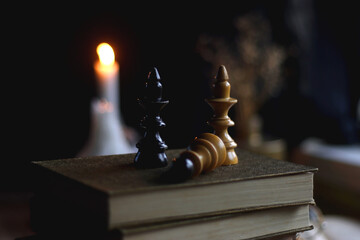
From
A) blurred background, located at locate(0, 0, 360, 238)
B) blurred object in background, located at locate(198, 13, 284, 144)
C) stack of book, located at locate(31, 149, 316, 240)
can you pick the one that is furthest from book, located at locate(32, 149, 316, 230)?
blurred object in background, located at locate(198, 13, 284, 144)

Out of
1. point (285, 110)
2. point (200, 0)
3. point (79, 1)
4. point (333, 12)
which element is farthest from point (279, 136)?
point (79, 1)

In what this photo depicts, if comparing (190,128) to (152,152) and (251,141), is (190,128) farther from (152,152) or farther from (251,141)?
(152,152)

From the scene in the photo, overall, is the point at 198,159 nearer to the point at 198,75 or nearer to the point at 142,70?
the point at 142,70

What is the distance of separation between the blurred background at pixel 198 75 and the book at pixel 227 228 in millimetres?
1700

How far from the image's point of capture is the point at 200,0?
2.74 metres

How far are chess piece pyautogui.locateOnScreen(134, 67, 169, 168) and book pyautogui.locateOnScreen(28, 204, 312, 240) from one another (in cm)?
12

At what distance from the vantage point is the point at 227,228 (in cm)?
55

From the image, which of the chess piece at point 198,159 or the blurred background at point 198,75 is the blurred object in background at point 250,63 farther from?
the chess piece at point 198,159

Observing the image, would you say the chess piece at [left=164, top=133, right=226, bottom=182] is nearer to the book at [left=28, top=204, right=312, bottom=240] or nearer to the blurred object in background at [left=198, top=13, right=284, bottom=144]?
the book at [left=28, top=204, right=312, bottom=240]

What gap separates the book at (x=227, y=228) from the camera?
490 millimetres

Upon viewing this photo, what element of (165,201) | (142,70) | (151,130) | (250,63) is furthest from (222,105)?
(250,63)

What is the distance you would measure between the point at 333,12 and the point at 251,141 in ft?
3.06

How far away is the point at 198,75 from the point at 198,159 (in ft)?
7.46

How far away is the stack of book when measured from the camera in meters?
0.48
